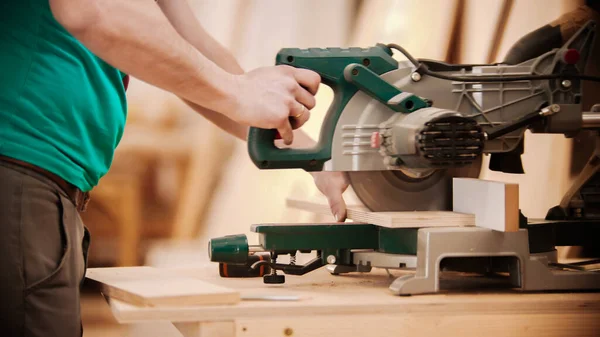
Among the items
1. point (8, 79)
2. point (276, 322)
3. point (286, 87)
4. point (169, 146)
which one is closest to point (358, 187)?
point (286, 87)

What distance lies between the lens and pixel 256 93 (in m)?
1.36

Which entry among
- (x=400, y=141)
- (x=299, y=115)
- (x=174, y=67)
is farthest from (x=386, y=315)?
(x=174, y=67)

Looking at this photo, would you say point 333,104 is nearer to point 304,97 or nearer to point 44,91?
point 304,97

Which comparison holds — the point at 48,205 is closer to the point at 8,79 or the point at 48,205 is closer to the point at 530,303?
the point at 8,79

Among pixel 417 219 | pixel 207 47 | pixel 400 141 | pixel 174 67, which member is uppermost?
pixel 207 47

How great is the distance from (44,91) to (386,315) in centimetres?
70

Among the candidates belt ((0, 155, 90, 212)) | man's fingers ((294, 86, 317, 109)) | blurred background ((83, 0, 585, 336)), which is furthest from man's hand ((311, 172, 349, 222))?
blurred background ((83, 0, 585, 336))

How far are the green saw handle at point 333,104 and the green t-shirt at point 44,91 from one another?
1.02 feet

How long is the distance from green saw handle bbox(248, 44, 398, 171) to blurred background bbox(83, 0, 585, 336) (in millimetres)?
877

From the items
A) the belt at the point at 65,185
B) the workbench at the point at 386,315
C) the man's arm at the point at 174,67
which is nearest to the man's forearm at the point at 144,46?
the man's arm at the point at 174,67

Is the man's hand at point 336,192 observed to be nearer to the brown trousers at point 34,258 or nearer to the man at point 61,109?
the man at point 61,109

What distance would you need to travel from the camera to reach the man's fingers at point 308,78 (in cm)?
141

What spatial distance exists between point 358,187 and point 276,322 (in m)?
0.39

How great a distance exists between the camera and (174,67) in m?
1.26
